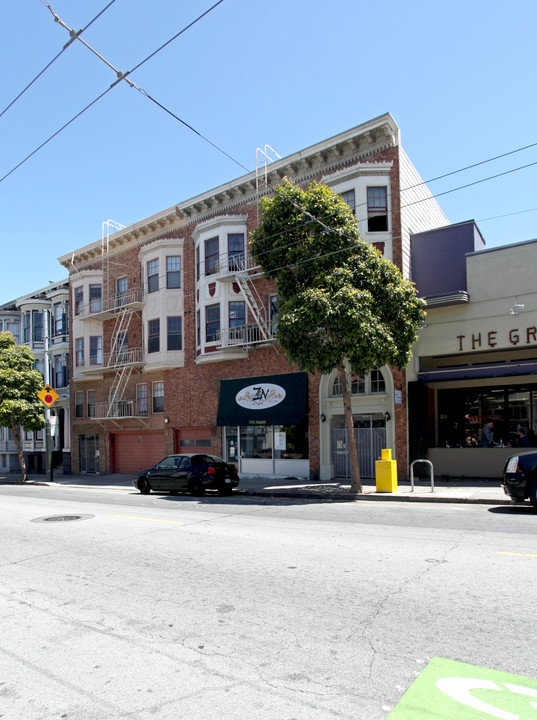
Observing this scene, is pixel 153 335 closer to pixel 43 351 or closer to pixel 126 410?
pixel 126 410

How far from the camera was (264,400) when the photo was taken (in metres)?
22.5

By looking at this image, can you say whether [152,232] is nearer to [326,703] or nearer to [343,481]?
[343,481]

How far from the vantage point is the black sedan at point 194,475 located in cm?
1766

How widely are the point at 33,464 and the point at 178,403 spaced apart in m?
16.5

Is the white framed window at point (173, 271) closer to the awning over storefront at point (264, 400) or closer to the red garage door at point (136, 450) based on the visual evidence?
the awning over storefront at point (264, 400)

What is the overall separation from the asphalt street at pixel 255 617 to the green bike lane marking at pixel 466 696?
117 mm

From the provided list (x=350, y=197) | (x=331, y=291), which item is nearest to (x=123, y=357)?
(x=350, y=197)

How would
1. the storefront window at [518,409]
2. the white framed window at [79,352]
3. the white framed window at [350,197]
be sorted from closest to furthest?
the storefront window at [518,409] → the white framed window at [350,197] → the white framed window at [79,352]

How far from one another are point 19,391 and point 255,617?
27428mm

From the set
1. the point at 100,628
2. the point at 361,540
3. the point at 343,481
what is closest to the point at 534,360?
the point at 343,481

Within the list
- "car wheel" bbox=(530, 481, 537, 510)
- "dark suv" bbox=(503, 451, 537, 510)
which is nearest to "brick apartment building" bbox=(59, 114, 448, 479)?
"dark suv" bbox=(503, 451, 537, 510)

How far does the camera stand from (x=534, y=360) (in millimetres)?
16844

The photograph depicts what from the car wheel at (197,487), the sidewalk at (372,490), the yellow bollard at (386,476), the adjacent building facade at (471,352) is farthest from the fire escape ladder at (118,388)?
the yellow bollard at (386,476)

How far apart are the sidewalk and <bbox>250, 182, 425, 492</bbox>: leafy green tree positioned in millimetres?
1038
